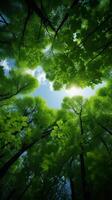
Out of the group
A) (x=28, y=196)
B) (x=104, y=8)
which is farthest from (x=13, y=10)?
(x=28, y=196)

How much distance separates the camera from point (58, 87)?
22.6 ft

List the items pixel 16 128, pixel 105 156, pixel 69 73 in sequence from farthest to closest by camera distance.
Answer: pixel 105 156
pixel 16 128
pixel 69 73

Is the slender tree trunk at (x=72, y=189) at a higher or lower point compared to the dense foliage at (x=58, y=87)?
lower

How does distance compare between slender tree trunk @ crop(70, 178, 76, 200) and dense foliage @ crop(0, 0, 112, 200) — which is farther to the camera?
slender tree trunk @ crop(70, 178, 76, 200)

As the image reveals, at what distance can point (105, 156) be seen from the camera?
965cm

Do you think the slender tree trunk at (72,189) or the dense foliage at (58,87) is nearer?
the dense foliage at (58,87)

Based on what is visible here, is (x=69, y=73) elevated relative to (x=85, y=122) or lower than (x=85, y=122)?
elevated

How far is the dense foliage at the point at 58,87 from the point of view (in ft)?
18.3

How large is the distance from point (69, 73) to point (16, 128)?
329 centimetres

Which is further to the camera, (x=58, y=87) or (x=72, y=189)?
(x=72, y=189)

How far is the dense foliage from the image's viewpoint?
18.3 feet

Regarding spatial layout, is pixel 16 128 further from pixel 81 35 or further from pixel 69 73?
pixel 81 35

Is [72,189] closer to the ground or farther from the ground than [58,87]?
closer to the ground

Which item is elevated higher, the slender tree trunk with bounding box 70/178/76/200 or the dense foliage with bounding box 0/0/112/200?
the dense foliage with bounding box 0/0/112/200
